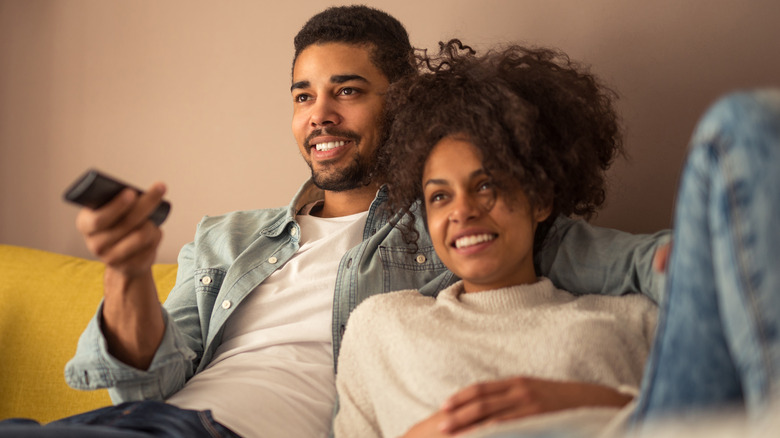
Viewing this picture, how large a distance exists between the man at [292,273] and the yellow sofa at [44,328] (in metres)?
0.36

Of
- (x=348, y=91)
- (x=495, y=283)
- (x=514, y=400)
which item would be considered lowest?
(x=514, y=400)

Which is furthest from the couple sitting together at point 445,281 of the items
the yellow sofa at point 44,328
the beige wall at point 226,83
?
the yellow sofa at point 44,328

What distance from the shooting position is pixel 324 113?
162 centimetres

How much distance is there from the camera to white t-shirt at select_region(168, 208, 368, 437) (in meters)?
1.27

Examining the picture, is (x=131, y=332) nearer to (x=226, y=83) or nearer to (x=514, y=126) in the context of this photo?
(x=514, y=126)

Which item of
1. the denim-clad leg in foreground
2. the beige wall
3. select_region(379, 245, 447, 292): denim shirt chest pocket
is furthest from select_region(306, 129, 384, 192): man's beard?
the denim-clad leg in foreground

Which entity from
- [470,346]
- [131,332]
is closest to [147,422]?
[131,332]

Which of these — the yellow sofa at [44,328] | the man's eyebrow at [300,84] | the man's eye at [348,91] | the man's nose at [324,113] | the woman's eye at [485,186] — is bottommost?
the yellow sofa at [44,328]

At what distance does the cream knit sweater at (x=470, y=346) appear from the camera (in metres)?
1.08

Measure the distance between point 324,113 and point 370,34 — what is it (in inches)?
9.3

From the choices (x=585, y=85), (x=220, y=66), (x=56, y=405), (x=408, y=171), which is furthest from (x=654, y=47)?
(x=56, y=405)

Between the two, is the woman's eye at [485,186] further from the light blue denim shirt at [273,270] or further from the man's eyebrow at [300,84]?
the man's eyebrow at [300,84]

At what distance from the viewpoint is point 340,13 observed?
1.72 meters

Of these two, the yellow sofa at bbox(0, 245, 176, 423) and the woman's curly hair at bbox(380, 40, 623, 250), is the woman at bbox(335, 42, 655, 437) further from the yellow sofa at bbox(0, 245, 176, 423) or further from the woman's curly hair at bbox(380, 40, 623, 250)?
the yellow sofa at bbox(0, 245, 176, 423)
